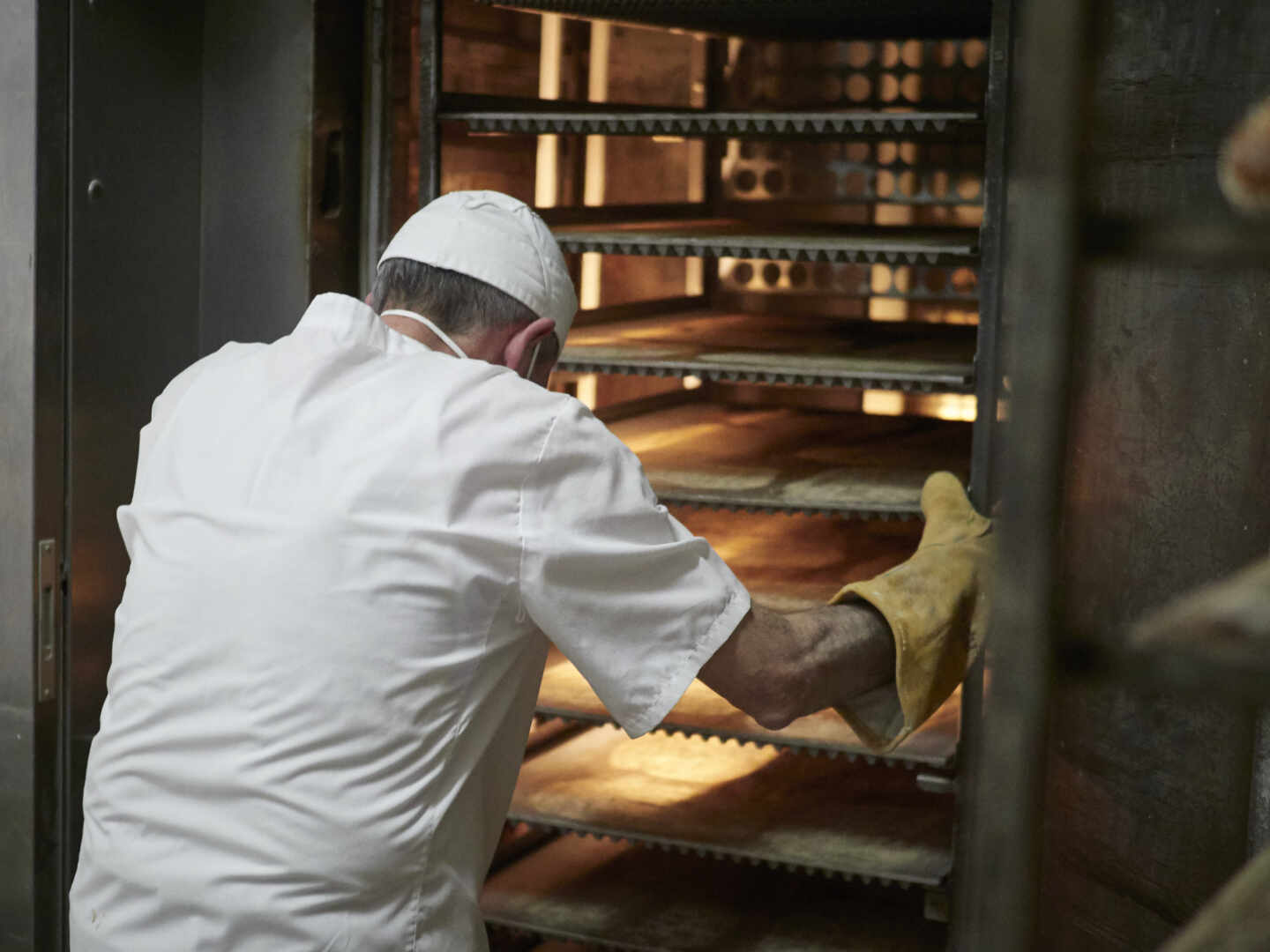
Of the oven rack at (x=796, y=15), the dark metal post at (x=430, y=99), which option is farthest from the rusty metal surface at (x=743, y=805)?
the oven rack at (x=796, y=15)

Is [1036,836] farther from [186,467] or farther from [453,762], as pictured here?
[186,467]

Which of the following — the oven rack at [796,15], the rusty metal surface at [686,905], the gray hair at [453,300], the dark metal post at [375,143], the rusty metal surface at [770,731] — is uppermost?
the oven rack at [796,15]

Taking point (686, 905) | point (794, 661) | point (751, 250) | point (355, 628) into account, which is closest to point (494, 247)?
point (751, 250)

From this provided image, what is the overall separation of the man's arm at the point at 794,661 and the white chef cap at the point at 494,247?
1.51ft

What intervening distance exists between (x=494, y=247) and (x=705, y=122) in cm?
40

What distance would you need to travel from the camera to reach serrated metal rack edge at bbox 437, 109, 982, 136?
1.79m

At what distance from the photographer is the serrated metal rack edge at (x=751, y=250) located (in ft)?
5.95

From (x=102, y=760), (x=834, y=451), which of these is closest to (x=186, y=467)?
(x=102, y=760)

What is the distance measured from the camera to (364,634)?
1.50 m

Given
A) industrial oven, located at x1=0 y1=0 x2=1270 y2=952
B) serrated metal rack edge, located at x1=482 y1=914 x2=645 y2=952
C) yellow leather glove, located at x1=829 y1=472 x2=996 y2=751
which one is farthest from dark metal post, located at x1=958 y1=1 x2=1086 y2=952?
serrated metal rack edge, located at x1=482 y1=914 x2=645 y2=952

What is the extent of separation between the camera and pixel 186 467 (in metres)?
1.62

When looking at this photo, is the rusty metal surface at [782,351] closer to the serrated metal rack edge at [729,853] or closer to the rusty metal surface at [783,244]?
the rusty metal surface at [783,244]

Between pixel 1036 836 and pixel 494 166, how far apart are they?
69.4 inches

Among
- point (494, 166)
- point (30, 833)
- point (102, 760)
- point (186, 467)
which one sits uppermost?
point (494, 166)
